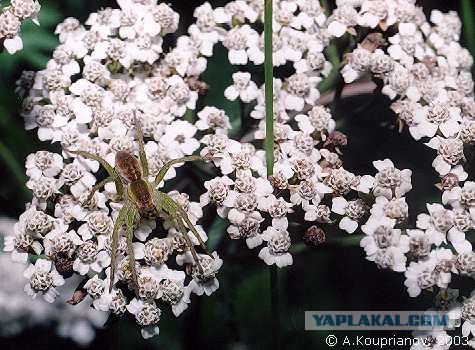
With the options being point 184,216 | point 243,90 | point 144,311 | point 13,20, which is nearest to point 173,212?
point 184,216

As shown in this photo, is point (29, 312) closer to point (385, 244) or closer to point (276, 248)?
point (276, 248)

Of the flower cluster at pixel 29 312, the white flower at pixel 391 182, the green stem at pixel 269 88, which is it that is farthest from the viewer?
the flower cluster at pixel 29 312

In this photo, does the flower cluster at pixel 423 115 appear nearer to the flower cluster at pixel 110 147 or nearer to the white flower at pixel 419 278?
the white flower at pixel 419 278

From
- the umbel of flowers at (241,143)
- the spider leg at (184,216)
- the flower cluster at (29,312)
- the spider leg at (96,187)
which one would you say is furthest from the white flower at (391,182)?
the flower cluster at (29,312)

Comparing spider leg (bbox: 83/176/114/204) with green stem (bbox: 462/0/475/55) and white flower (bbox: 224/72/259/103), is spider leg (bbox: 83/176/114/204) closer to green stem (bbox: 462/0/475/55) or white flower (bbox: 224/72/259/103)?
white flower (bbox: 224/72/259/103)

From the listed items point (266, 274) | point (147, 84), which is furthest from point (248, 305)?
point (147, 84)

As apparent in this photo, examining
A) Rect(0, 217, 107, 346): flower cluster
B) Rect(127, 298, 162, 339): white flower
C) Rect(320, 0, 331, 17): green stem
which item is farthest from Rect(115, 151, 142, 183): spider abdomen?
Result: Rect(320, 0, 331, 17): green stem
